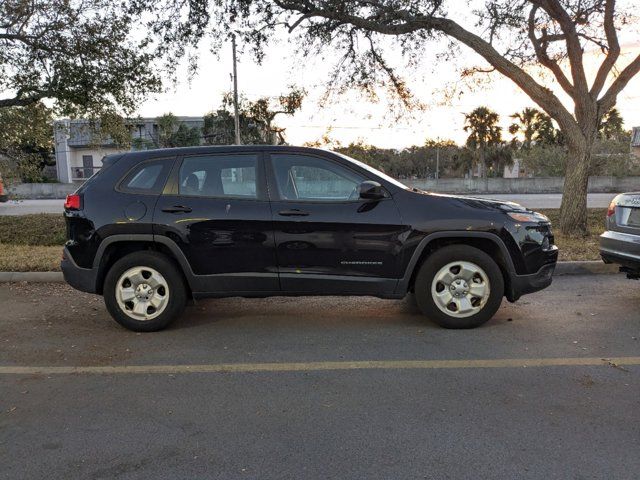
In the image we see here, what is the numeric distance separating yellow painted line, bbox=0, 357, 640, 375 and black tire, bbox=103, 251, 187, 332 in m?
0.89

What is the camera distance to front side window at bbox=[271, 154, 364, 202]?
4953 mm

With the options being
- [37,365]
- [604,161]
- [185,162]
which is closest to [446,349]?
[185,162]

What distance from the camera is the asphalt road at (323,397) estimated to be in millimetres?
2742

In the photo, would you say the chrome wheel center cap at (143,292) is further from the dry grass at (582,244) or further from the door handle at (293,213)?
the dry grass at (582,244)

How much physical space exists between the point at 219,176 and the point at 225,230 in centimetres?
57

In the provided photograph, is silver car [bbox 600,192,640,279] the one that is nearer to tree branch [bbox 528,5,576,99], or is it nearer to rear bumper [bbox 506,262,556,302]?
rear bumper [bbox 506,262,556,302]

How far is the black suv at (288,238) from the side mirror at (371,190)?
0.04 ft

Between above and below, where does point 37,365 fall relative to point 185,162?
below

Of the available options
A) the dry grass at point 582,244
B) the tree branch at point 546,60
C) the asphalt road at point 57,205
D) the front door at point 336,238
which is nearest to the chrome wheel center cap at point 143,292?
the front door at point 336,238

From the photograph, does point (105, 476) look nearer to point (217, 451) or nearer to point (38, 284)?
point (217, 451)

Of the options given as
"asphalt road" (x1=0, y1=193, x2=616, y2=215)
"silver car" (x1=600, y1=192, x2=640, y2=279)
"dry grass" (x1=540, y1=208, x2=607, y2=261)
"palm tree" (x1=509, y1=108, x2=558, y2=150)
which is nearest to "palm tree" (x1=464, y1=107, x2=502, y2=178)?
"palm tree" (x1=509, y1=108, x2=558, y2=150)

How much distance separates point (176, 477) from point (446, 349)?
2.63m

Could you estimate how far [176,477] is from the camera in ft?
8.56

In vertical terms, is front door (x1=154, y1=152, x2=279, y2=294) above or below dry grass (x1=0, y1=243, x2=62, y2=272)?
above
